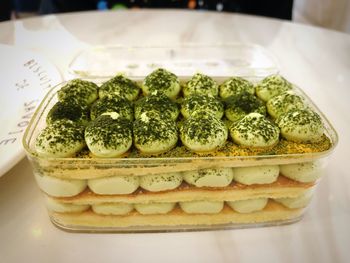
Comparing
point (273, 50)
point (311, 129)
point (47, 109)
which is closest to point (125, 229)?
point (47, 109)

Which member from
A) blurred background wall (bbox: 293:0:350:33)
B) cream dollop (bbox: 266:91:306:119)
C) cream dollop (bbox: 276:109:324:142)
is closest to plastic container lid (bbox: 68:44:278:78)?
cream dollop (bbox: 266:91:306:119)

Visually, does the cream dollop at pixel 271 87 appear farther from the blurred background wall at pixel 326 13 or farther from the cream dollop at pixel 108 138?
the blurred background wall at pixel 326 13

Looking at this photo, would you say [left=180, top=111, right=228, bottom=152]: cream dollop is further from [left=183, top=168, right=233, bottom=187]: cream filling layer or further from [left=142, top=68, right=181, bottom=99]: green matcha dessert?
[left=142, top=68, right=181, bottom=99]: green matcha dessert

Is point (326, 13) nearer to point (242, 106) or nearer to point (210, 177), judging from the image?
point (242, 106)

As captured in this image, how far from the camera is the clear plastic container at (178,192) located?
800mm

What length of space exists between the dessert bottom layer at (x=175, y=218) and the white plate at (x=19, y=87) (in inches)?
9.8

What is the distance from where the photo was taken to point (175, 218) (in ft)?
2.97

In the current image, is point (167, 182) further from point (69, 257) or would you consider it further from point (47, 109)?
point (47, 109)

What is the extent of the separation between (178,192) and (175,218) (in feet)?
0.27

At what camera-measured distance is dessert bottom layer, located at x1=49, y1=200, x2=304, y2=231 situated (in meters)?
0.89

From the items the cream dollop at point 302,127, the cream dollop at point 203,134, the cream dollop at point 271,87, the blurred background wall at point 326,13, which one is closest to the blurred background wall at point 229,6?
the blurred background wall at point 326,13

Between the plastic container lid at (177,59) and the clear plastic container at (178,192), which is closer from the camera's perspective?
the clear plastic container at (178,192)

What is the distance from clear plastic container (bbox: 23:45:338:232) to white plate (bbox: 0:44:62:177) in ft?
0.57

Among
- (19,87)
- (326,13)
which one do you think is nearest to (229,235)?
(19,87)
